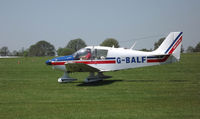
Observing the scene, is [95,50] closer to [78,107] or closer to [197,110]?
[78,107]

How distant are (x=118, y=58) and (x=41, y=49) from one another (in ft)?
467

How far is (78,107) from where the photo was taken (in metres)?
7.50

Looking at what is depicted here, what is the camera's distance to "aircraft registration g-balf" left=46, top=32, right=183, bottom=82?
42.0 feet

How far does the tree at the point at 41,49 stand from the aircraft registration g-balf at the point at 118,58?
5410 inches

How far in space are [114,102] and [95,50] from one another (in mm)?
5748

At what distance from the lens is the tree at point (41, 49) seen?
14750 cm

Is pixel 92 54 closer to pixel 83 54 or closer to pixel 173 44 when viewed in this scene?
pixel 83 54

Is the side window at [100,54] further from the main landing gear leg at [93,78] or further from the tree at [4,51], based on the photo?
the tree at [4,51]

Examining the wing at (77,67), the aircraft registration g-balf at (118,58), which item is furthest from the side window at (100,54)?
the wing at (77,67)

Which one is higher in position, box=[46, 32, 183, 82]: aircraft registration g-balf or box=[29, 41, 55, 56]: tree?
box=[29, 41, 55, 56]: tree

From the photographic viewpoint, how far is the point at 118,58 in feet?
43.4

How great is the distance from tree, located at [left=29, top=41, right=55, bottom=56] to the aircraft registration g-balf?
5410 inches

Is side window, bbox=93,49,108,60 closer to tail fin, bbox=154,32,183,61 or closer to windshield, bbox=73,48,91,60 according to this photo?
windshield, bbox=73,48,91,60

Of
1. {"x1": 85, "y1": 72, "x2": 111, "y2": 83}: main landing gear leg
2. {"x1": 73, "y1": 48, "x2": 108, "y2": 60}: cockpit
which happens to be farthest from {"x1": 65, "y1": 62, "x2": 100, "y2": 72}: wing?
{"x1": 73, "y1": 48, "x2": 108, "y2": 60}: cockpit
